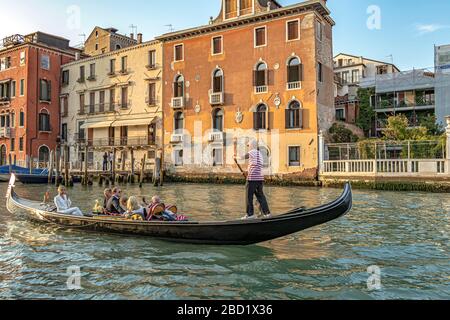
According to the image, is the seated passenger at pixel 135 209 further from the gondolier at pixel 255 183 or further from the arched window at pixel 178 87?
the arched window at pixel 178 87

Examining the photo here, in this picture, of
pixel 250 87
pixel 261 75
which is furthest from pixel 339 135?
pixel 250 87

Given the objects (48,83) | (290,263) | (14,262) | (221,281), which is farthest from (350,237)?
(48,83)

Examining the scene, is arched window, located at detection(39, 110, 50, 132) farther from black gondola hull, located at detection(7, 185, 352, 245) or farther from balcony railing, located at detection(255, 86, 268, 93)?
black gondola hull, located at detection(7, 185, 352, 245)

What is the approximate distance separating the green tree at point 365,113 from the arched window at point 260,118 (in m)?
7.36

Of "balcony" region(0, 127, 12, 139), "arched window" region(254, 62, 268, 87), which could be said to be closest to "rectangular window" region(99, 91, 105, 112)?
"balcony" region(0, 127, 12, 139)

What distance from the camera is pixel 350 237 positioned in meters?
6.74

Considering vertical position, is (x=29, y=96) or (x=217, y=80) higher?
(x=29, y=96)

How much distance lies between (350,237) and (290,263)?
1.90 m

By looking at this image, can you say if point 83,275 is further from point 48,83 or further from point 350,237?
point 48,83

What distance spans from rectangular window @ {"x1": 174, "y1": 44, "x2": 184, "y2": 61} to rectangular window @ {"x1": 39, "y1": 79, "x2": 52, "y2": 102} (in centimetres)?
1007

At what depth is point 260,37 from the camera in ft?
67.2

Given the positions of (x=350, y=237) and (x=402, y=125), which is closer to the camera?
(x=350, y=237)

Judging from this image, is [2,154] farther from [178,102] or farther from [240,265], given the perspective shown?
[240,265]

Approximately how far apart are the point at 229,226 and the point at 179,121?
17.9 metres
